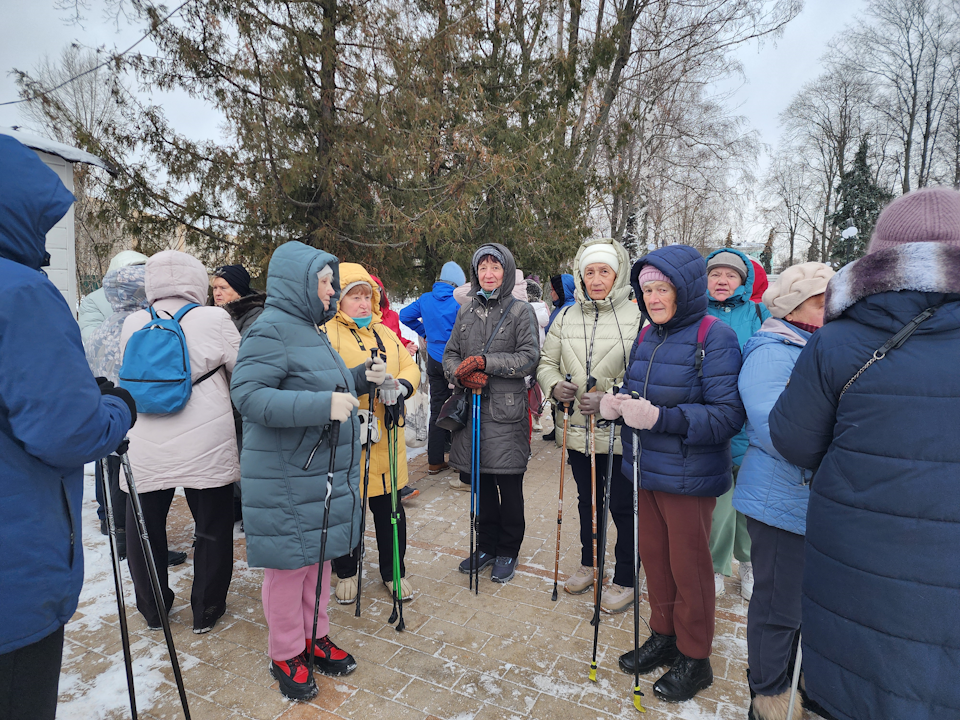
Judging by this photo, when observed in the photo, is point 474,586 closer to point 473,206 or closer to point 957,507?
point 957,507

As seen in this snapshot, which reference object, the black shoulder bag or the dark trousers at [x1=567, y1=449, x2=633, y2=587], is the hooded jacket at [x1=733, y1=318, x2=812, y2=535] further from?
the black shoulder bag

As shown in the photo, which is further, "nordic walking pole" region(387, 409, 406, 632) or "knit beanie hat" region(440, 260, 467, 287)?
"knit beanie hat" region(440, 260, 467, 287)

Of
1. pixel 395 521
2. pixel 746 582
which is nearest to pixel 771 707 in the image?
pixel 746 582

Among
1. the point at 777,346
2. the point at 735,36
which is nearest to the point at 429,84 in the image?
the point at 777,346

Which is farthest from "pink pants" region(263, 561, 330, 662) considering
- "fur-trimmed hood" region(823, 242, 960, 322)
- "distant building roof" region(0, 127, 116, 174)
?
"distant building roof" region(0, 127, 116, 174)

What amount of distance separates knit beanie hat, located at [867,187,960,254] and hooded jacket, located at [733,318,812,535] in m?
0.70

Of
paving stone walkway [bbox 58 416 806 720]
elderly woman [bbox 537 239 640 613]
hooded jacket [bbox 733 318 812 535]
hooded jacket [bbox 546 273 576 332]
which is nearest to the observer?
hooded jacket [bbox 733 318 812 535]

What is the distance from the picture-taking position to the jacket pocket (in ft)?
12.1

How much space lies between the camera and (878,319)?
155cm

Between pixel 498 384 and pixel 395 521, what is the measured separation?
3.63 ft

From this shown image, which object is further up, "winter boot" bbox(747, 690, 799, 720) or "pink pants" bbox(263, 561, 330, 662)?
"pink pants" bbox(263, 561, 330, 662)

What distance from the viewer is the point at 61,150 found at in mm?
6387

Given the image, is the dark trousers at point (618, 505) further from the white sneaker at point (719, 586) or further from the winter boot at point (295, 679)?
the winter boot at point (295, 679)

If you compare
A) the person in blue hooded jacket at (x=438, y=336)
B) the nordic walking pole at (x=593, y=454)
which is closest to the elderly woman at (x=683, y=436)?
the nordic walking pole at (x=593, y=454)
